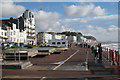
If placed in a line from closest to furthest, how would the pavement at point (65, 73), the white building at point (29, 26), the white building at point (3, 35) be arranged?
the pavement at point (65, 73)
the white building at point (3, 35)
the white building at point (29, 26)

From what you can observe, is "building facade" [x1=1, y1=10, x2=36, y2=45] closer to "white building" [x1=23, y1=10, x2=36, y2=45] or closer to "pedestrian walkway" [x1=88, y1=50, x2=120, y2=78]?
"white building" [x1=23, y1=10, x2=36, y2=45]

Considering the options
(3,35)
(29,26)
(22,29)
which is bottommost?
(3,35)

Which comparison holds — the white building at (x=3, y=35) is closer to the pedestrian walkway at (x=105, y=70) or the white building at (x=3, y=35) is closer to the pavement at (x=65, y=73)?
the pavement at (x=65, y=73)

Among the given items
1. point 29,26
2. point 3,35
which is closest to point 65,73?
point 3,35

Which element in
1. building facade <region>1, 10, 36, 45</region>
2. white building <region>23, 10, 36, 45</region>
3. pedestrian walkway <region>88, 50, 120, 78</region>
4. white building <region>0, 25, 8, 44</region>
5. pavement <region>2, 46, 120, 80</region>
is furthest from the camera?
white building <region>23, 10, 36, 45</region>

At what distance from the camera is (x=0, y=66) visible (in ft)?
37.8

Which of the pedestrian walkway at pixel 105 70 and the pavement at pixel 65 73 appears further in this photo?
the pedestrian walkway at pixel 105 70

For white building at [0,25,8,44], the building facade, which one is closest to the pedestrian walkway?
white building at [0,25,8,44]

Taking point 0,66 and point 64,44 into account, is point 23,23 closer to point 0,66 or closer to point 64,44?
point 64,44

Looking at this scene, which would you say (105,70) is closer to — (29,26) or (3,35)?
(3,35)

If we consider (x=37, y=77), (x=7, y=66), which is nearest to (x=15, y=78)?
(x=37, y=77)

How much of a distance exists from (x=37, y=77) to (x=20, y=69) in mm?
2726

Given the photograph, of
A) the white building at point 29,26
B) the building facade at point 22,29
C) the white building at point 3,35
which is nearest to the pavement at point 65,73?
the white building at point 3,35

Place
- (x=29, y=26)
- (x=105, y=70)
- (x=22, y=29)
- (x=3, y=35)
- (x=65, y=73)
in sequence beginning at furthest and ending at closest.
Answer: (x=29, y=26)
(x=22, y=29)
(x=3, y=35)
(x=105, y=70)
(x=65, y=73)
